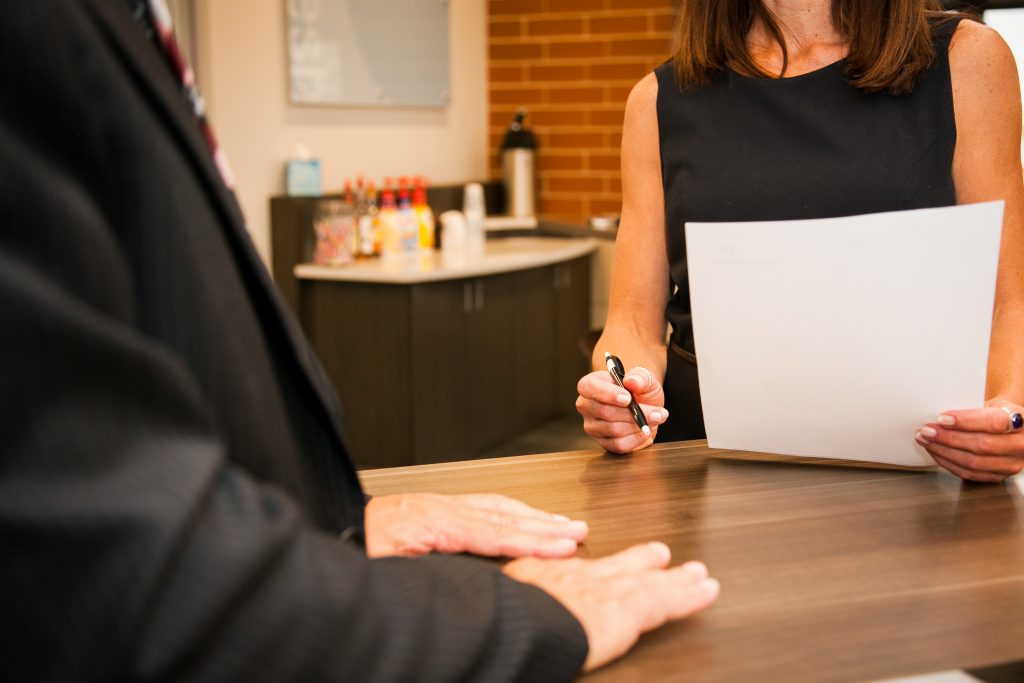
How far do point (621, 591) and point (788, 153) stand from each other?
0.98 metres

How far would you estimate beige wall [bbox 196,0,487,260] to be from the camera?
3.73 meters

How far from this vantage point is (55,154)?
1.75 ft

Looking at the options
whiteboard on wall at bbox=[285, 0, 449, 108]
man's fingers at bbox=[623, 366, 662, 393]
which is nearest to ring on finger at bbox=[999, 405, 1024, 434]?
man's fingers at bbox=[623, 366, 662, 393]

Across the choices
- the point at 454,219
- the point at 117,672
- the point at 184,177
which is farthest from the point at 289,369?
the point at 454,219

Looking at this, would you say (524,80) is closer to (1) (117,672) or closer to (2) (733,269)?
(2) (733,269)

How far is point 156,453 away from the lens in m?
0.53

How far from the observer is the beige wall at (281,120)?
3.73 meters

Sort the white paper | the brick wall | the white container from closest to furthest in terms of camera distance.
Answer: the white paper < the white container < the brick wall

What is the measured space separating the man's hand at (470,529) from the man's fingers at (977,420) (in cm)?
44

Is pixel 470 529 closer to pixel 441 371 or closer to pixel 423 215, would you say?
pixel 441 371

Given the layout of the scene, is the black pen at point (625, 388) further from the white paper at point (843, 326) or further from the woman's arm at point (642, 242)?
the woman's arm at point (642, 242)

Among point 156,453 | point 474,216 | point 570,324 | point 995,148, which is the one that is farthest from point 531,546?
point 570,324

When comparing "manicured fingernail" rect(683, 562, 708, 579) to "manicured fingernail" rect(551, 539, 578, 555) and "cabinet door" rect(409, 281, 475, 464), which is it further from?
"cabinet door" rect(409, 281, 475, 464)

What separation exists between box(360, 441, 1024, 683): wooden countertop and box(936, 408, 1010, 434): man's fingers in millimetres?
68
